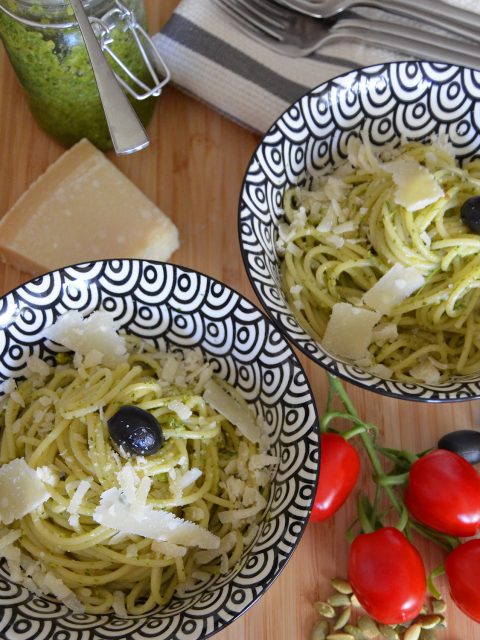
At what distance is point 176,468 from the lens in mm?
1429

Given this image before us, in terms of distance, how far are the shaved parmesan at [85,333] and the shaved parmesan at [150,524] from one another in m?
0.31

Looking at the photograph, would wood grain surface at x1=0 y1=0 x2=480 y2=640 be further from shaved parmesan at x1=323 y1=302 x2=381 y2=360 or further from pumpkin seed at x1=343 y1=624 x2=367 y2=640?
shaved parmesan at x1=323 y1=302 x2=381 y2=360

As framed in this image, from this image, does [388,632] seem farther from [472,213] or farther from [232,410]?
[472,213]

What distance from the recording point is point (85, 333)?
1.52 meters

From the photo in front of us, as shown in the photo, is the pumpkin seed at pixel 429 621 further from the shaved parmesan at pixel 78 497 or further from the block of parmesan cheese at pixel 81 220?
the block of parmesan cheese at pixel 81 220

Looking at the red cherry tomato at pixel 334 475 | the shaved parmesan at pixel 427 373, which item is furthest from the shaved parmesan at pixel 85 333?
the shaved parmesan at pixel 427 373

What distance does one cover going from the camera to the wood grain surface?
1.59 meters

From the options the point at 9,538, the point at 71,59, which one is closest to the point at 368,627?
the point at 9,538

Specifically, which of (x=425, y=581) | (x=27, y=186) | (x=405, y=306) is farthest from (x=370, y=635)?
(x=27, y=186)

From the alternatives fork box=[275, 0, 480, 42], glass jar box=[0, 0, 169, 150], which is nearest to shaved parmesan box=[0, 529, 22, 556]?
glass jar box=[0, 0, 169, 150]

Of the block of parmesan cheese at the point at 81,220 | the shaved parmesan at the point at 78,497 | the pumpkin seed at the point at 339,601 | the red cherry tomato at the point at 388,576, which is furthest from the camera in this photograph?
the block of parmesan cheese at the point at 81,220

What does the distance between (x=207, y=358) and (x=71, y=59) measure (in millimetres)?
740

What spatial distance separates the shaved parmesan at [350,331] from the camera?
1582 millimetres

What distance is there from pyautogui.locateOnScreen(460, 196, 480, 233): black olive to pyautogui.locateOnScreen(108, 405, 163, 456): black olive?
0.83 metres
